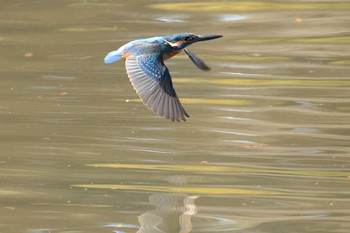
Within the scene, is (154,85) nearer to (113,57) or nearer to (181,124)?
(113,57)

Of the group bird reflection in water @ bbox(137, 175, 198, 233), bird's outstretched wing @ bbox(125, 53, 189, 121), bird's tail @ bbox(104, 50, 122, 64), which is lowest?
bird reflection in water @ bbox(137, 175, 198, 233)

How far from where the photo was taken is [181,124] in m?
8.49

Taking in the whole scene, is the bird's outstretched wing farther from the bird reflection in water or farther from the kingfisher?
the bird reflection in water

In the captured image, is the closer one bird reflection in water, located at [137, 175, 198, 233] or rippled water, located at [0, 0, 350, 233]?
bird reflection in water, located at [137, 175, 198, 233]

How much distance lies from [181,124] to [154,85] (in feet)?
2.87

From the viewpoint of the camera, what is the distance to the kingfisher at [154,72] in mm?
7539

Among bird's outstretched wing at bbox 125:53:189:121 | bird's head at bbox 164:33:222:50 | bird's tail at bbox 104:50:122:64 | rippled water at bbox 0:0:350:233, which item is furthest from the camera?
bird's head at bbox 164:33:222:50

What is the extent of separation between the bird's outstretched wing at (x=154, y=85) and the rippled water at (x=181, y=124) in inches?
14.2

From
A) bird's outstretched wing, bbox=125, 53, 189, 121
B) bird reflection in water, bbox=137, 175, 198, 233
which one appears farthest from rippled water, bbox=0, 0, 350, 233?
bird's outstretched wing, bbox=125, 53, 189, 121

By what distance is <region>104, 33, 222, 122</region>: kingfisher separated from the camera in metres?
7.54

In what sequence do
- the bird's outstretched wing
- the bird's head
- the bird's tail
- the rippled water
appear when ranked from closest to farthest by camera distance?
the rippled water → the bird's outstretched wing → the bird's tail → the bird's head

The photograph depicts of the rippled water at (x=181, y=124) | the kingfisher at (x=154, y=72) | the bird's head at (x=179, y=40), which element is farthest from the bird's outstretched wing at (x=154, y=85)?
the rippled water at (x=181, y=124)

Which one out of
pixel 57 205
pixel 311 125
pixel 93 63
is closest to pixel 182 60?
pixel 93 63

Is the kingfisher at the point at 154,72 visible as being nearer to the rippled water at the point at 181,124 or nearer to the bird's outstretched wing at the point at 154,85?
the bird's outstretched wing at the point at 154,85
